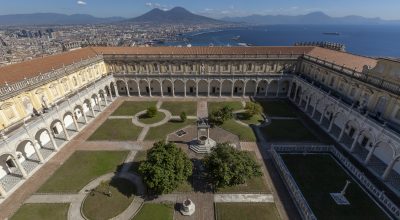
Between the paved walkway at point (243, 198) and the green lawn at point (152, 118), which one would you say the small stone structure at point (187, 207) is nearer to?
the paved walkway at point (243, 198)

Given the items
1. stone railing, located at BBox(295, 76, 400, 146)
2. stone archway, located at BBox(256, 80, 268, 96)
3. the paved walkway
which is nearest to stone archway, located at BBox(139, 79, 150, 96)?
stone archway, located at BBox(256, 80, 268, 96)

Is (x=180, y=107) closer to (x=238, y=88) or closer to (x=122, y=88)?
(x=238, y=88)

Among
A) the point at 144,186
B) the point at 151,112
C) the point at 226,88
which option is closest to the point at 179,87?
the point at 226,88

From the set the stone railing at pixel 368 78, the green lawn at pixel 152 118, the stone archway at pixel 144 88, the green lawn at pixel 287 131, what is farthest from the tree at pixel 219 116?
the stone archway at pixel 144 88

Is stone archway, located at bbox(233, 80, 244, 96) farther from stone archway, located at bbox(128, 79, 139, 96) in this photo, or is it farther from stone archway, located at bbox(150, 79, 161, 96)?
stone archway, located at bbox(128, 79, 139, 96)

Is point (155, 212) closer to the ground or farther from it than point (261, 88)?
closer to the ground
